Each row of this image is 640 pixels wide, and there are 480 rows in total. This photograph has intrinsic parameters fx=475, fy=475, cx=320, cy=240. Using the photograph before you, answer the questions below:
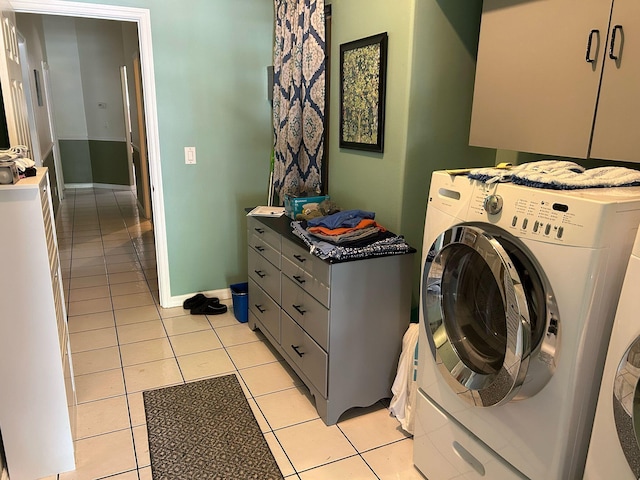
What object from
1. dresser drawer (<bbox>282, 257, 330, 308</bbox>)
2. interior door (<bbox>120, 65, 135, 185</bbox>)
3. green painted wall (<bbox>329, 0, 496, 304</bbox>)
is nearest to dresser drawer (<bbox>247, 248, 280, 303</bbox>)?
dresser drawer (<bbox>282, 257, 330, 308</bbox>)

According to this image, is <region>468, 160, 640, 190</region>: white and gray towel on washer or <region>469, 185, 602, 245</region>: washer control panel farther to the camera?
<region>468, 160, 640, 190</region>: white and gray towel on washer

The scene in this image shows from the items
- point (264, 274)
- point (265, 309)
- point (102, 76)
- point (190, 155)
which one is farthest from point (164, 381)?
point (102, 76)

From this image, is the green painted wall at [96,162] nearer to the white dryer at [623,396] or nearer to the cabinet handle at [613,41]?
the cabinet handle at [613,41]

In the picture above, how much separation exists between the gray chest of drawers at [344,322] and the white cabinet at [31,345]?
1.05 meters

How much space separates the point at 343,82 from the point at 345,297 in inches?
51.9

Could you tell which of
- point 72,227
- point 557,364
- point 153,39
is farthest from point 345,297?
point 72,227

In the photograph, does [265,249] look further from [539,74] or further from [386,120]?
[539,74]

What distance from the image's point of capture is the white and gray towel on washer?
136cm

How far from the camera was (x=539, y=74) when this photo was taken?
1.78 metres

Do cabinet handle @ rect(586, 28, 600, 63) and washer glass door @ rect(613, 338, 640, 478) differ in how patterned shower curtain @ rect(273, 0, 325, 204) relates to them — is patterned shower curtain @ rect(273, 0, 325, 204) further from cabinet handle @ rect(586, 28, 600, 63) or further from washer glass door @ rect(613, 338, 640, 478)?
washer glass door @ rect(613, 338, 640, 478)

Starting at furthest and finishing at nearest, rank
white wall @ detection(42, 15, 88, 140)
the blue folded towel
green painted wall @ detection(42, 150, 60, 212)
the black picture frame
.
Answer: white wall @ detection(42, 15, 88, 140), green painted wall @ detection(42, 150, 60, 212), the black picture frame, the blue folded towel

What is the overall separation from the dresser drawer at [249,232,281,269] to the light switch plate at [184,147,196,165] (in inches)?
29.7

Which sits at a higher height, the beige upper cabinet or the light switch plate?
the beige upper cabinet

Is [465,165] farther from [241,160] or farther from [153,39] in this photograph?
[153,39]
